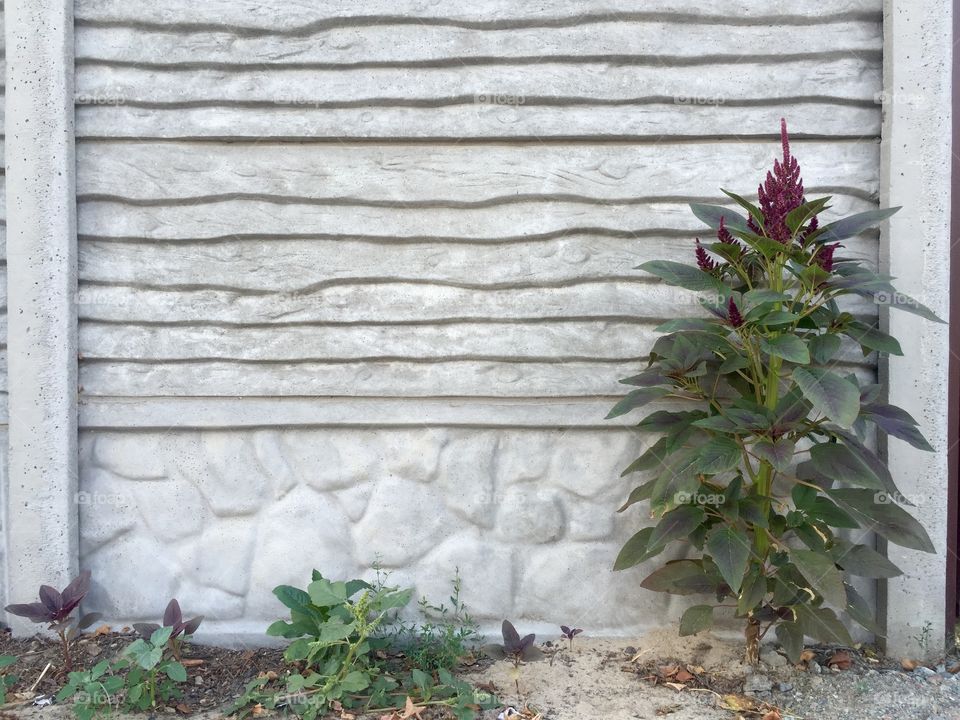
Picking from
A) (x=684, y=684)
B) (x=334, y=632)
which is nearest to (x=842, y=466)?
(x=684, y=684)

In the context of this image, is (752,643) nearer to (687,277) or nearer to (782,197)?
(687,277)

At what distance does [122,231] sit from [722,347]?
2.16 m

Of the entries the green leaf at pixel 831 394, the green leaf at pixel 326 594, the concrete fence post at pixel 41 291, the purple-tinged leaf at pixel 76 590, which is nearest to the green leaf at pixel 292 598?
the green leaf at pixel 326 594

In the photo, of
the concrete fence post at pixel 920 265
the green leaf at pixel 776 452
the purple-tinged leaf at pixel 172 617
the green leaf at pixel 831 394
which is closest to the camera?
the green leaf at pixel 831 394

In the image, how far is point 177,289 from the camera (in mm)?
2680

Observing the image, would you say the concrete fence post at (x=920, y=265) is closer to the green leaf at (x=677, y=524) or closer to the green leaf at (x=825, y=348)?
the green leaf at (x=825, y=348)

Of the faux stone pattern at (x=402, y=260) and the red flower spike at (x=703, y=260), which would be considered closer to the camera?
the red flower spike at (x=703, y=260)

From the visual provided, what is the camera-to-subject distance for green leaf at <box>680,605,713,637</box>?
235 cm

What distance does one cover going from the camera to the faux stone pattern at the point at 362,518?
8.79ft

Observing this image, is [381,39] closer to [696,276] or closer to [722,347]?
[696,276]

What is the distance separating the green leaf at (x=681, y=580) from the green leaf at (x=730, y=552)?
0.27m

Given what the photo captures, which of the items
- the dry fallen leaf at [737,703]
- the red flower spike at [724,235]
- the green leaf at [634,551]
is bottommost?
the dry fallen leaf at [737,703]

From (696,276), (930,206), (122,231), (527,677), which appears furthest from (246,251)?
(930,206)

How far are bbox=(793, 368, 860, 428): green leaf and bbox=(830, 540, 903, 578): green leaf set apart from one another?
56 centimetres
